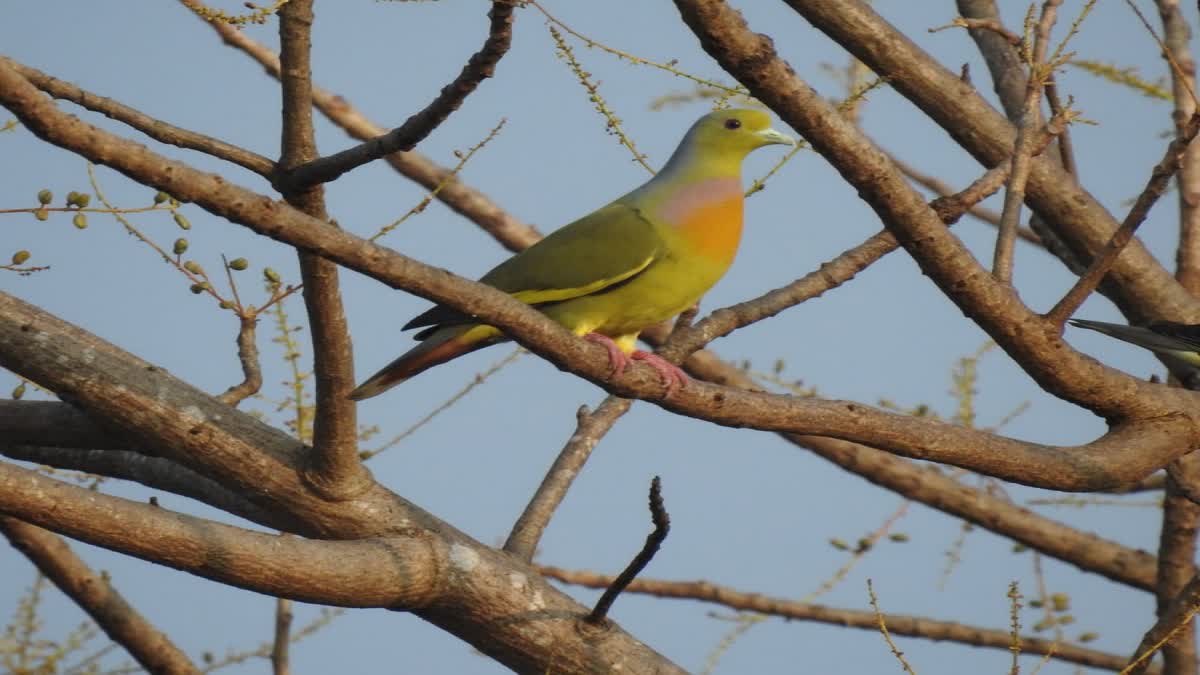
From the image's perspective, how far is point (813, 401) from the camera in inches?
131

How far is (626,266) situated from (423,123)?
1151 millimetres

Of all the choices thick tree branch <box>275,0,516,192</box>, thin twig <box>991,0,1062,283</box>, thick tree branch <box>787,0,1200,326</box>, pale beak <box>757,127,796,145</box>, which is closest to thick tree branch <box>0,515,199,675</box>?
thick tree branch <box>275,0,516,192</box>

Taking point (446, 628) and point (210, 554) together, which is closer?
point (210, 554)

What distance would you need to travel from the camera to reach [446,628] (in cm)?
371

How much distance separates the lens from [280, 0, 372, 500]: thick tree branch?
9.09ft

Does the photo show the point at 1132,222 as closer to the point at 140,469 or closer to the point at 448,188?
the point at 140,469

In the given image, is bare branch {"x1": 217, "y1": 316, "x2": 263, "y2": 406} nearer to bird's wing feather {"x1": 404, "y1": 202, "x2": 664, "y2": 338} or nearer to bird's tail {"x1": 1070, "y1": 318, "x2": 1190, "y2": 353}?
bird's wing feather {"x1": 404, "y1": 202, "x2": 664, "y2": 338}

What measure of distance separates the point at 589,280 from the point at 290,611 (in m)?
1.86

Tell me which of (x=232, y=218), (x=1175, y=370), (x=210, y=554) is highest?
(x=1175, y=370)

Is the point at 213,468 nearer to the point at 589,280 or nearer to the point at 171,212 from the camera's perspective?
the point at 171,212

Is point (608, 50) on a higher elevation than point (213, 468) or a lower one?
higher

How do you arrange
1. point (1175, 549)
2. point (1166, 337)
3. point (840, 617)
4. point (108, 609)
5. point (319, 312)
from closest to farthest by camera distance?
1. point (319, 312)
2. point (108, 609)
3. point (1166, 337)
4. point (1175, 549)
5. point (840, 617)

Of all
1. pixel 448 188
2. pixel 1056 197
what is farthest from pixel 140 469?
pixel 1056 197

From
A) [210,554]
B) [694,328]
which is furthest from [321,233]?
[694,328]
